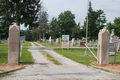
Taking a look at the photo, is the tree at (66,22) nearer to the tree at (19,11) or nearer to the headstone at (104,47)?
the tree at (19,11)

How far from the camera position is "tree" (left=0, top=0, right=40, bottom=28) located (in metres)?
20.0

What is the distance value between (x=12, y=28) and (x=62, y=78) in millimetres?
4823

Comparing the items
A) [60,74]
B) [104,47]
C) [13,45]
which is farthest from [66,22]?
[60,74]

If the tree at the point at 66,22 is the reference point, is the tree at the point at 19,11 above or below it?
below

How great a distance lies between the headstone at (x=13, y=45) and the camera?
8664 mm

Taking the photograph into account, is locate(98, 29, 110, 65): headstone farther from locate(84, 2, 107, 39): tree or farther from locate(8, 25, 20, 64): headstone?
locate(84, 2, 107, 39): tree

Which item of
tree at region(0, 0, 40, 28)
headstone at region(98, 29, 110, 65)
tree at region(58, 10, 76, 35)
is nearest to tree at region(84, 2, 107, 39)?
tree at region(0, 0, 40, 28)

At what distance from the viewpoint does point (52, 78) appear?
20.2 ft

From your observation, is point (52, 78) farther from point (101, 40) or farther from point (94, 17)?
point (94, 17)

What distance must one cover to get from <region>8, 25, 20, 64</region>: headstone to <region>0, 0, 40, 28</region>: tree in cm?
1214

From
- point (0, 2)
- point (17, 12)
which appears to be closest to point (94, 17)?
point (17, 12)

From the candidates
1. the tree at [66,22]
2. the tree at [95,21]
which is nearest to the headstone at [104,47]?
the tree at [95,21]

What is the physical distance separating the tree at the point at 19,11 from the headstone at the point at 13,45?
12141 mm

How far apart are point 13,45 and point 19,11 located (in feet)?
43.5
